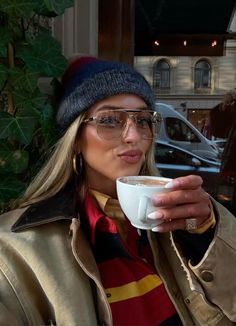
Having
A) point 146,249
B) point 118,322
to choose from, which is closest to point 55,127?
point 146,249

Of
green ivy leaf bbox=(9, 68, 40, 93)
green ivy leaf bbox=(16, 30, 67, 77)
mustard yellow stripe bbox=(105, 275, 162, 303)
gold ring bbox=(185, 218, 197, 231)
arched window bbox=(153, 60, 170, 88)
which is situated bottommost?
mustard yellow stripe bbox=(105, 275, 162, 303)

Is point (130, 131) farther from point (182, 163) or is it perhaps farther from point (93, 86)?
point (182, 163)

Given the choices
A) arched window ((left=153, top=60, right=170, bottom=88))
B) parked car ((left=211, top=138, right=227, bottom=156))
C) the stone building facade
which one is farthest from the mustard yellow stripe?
arched window ((left=153, top=60, right=170, bottom=88))

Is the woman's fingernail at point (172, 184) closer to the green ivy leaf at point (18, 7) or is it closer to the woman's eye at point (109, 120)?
the woman's eye at point (109, 120)

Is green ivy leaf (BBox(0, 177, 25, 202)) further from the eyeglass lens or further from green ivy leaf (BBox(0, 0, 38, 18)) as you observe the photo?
green ivy leaf (BBox(0, 0, 38, 18))

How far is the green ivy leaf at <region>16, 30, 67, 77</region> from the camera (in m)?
1.06

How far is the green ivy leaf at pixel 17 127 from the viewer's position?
1.05 m

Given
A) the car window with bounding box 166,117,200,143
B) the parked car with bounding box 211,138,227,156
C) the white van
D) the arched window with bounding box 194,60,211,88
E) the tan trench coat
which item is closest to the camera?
the tan trench coat

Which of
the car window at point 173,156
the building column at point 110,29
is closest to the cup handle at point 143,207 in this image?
the building column at point 110,29

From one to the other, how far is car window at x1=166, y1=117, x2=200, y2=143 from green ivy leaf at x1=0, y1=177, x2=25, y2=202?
354 cm

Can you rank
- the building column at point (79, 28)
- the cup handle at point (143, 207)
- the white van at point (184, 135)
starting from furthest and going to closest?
the white van at point (184, 135)
the building column at point (79, 28)
the cup handle at point (143, 207)

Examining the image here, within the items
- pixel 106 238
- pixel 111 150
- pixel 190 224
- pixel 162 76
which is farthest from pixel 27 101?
pixel 162 76

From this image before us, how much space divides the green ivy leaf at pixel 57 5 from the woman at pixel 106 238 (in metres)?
0.16

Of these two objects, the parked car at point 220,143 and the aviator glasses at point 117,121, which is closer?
the aviator glasses at point 117,121
